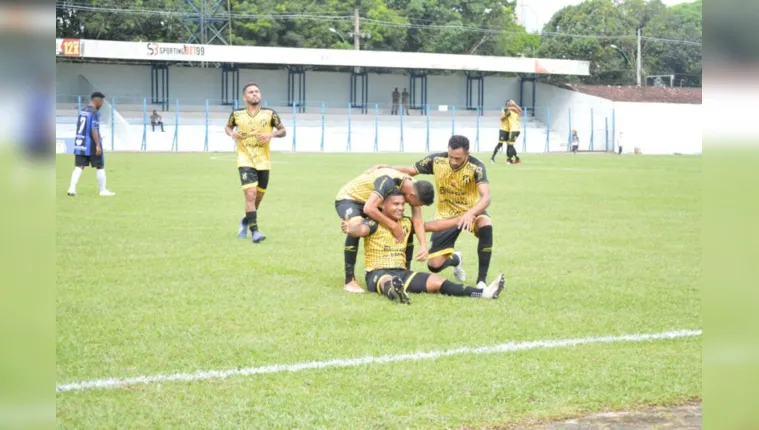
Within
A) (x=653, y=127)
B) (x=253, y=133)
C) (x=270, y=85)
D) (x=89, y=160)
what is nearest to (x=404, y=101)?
(x=270, y=85)

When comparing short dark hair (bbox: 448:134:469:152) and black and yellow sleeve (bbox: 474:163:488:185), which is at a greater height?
short dark hair (bbox: 448:134:469:152)

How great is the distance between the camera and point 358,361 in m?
5.95

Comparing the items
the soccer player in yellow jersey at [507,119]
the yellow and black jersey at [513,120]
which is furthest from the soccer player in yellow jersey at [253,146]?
the yellow and black jersey at [513,120]

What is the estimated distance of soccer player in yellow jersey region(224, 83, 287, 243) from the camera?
13.3 m

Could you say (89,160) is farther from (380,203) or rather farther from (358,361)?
(358,361)

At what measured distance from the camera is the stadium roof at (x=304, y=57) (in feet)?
202

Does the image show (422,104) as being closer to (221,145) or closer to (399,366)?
(221,145)

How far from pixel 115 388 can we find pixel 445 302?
3772mm

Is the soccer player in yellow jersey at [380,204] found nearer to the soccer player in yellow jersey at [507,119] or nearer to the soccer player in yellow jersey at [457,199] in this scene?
the soccer player in yellow jersey at [457,199]

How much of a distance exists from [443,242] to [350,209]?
1052 millimetres

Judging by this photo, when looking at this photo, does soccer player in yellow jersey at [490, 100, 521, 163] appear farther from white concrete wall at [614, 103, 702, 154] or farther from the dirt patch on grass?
white concrete wall at [614, 103, 702, 154]

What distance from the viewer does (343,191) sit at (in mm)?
9820

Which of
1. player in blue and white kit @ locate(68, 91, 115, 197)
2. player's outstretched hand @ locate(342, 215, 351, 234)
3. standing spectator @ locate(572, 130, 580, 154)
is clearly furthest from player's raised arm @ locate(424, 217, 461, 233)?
standing spectator @ locate(572, 130, 580, 154)

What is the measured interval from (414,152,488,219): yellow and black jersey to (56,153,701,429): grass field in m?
0.89
